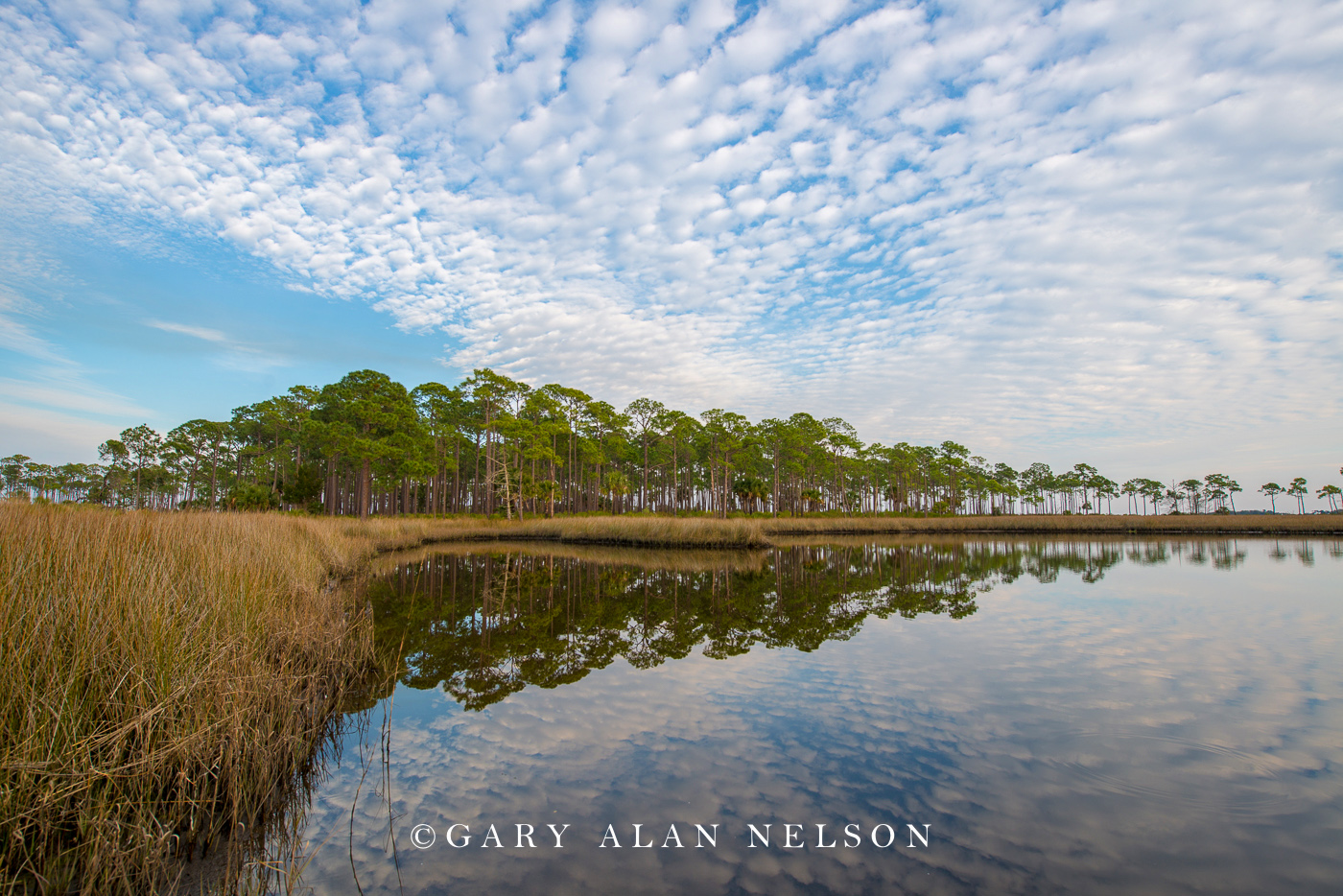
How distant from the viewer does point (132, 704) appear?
3.06 m

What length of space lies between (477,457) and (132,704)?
147ft

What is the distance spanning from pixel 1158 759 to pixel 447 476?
62.2 metres

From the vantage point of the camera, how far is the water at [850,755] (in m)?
3.00

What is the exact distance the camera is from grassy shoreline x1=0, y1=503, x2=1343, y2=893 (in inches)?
98.3

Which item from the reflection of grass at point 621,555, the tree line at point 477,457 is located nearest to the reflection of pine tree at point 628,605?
the reflection of grass at point 621,555

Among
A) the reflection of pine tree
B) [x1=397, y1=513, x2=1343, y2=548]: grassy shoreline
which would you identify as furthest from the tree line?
the reflection of pine tree

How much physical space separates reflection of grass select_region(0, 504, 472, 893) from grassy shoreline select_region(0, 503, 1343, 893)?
15 millimetres

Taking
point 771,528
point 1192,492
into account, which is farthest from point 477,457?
point 1192,492

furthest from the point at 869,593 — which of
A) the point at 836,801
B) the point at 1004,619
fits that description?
the point at 836,801

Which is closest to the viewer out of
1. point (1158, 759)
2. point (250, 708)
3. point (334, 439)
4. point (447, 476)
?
point (250, 708)

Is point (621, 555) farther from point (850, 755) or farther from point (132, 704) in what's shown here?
point (132, 704)

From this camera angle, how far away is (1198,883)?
2.80 meters

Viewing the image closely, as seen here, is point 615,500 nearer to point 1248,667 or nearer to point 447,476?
point 447,476

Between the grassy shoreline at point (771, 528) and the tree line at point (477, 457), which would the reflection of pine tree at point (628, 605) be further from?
the tree line at point (477, 457)
